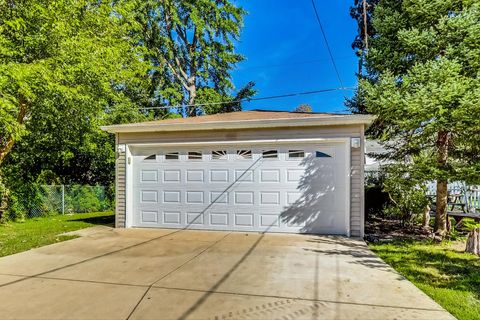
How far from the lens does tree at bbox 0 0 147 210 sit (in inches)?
291

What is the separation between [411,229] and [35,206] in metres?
11.5

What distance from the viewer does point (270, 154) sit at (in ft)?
25.2

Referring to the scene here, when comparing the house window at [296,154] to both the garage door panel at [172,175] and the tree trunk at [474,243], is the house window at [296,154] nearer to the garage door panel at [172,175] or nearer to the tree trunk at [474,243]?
the garage door panel at [172,175]

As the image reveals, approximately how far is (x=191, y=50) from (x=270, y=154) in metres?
14.8

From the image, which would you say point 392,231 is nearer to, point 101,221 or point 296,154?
point 296,154

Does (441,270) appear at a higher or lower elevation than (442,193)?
lower

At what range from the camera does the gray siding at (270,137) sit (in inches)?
278

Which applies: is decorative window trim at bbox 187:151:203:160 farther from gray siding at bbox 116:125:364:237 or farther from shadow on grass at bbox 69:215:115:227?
shadow on grass at bbox 69:215:115:227

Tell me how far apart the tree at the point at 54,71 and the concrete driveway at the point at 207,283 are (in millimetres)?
3290

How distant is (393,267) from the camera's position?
4938 millimetres

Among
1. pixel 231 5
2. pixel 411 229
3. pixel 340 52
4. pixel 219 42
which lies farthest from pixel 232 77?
pixel 411 229

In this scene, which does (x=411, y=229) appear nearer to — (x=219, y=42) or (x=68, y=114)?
(x=68, y=114)

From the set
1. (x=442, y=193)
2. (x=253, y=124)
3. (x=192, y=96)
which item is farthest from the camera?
(x=192, y=96)

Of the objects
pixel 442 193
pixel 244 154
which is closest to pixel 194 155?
pixel 244 154
